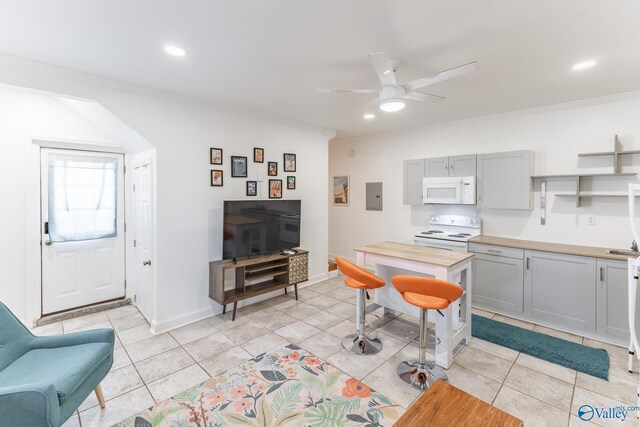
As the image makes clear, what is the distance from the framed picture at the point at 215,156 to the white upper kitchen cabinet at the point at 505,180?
3.66m

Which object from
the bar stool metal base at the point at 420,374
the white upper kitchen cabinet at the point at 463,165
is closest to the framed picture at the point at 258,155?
the white upper kitchen cabinet at the point at 463,165

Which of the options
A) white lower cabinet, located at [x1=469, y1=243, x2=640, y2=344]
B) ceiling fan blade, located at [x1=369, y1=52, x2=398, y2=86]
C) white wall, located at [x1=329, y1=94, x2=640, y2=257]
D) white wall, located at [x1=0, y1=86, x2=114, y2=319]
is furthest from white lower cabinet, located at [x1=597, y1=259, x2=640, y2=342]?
white wall, located at [x1=0, y1=86, x2=114, y2=319]

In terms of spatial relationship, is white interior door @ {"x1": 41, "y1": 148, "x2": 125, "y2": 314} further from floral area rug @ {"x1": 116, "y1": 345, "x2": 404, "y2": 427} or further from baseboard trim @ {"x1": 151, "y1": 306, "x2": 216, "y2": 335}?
floral area rug @ {"x1": 116, "y1": 345, "x2": 404, "y2": 427}

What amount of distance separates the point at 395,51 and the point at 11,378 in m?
3.51

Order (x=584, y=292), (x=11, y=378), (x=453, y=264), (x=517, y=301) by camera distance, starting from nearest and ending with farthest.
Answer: (x=11, y=378)
(x=453, y=264)
(x=584, y=292)
(x=517, y=301)

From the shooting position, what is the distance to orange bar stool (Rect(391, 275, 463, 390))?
225 cm

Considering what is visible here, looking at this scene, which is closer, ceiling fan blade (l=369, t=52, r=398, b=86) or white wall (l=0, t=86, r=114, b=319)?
ceiling fan blade (l=369, t=52, r=398, b=86)

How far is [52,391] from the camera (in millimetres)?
1537

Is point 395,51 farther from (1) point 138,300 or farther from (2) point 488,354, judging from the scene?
(1) point 138,300

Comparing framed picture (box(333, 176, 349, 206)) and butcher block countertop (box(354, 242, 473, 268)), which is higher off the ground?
framed picture (box(333, 176, 349, 206))

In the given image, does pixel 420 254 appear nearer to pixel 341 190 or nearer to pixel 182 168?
pixel 182 168

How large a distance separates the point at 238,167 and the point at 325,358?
2632 mm

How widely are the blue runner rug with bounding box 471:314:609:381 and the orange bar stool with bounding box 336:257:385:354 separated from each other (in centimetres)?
127

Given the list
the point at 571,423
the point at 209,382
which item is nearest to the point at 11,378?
the point at 209,382
